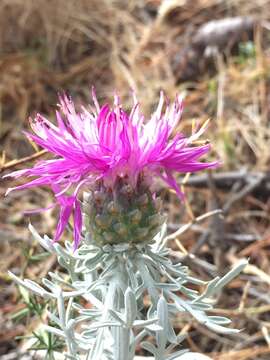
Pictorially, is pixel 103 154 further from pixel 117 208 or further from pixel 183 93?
pixel 183 93

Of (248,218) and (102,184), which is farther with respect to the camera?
(248,218)

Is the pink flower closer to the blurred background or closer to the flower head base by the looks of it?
the flower head base

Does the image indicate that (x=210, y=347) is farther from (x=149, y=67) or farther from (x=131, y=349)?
(x=149, y=67)

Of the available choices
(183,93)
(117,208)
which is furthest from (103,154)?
(183,93)

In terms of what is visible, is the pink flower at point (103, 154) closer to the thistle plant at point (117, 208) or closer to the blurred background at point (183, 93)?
the thistle plant at point (117, 208)

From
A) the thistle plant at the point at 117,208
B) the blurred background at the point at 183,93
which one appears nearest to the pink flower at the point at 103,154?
the thistle plant at the point at 117,208

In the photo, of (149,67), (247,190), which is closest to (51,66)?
(149,67)

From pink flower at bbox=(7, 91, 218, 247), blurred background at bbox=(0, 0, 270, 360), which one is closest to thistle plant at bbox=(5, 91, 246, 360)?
pink flower at bbox=(7, 91, 218, 247)
